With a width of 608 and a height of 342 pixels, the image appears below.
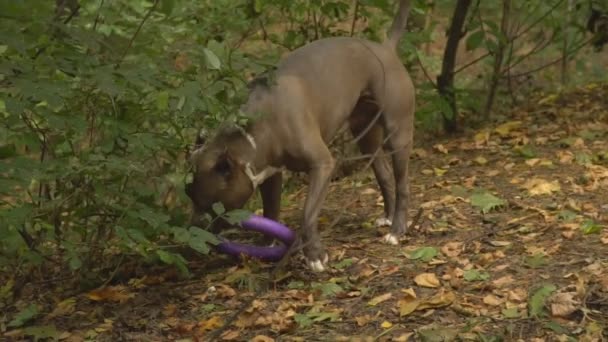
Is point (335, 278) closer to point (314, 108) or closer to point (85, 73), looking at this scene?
point (314, 108)

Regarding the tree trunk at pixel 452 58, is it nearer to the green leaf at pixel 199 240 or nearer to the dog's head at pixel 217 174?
the dog's head at pixel 217 174

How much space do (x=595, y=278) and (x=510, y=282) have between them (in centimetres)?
43

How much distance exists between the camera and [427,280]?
4836 millimetres

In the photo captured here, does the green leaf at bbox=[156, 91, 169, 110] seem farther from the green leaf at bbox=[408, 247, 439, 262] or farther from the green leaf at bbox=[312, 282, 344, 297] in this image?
the green leaf at bbox=[408, 247, 439, 262]

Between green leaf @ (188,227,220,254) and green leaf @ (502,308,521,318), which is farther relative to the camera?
green leaf @ (188,227,220,254)

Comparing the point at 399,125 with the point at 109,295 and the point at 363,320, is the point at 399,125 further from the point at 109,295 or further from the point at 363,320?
the point at 109,295

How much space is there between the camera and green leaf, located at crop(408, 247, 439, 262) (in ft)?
17.3

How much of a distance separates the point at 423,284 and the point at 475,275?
298 mm

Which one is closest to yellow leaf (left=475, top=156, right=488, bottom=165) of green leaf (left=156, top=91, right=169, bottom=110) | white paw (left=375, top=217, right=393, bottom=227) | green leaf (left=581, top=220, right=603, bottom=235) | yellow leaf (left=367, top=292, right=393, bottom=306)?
white paw (left=375, top=217, right=393, bottom=227)

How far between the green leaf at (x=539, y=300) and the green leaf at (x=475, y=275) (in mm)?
398

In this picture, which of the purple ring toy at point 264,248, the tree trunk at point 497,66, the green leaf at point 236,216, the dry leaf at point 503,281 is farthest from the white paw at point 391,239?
the tree trunk at point 497,66

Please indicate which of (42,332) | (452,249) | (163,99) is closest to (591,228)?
(452,249)

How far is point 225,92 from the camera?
5.06 m

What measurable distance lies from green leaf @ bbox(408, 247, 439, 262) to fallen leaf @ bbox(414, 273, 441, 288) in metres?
0.34
